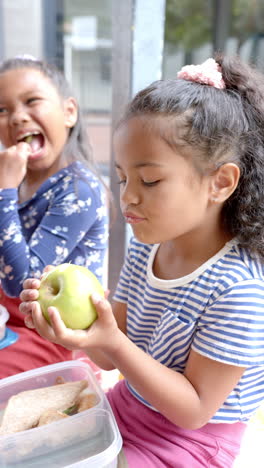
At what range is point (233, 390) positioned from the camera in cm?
89

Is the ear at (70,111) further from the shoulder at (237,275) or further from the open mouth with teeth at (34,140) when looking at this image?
the shoulder at (237,275)

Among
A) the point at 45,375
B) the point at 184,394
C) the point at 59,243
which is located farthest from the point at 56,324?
the point at 59,243

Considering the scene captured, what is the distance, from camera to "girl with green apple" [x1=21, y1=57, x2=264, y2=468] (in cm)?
81

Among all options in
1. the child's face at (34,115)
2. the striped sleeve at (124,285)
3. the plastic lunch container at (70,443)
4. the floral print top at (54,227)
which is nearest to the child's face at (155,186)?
the striped sleeve at (124,285)

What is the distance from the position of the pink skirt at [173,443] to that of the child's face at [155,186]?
36 cm

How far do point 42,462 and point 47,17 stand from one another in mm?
4328

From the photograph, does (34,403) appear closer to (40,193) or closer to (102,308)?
(102,308)

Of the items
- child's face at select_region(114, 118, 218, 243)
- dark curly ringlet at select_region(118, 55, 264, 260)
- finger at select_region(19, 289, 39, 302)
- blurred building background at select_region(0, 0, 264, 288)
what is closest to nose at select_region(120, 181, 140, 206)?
child's face at select_region(114, 118, 218, 243)

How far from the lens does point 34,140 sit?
4.85 ft

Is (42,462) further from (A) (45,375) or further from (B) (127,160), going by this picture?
(B) (127,160)

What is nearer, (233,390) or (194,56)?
(233,390)

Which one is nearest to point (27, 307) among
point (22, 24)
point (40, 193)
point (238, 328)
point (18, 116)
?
point (238, 328)

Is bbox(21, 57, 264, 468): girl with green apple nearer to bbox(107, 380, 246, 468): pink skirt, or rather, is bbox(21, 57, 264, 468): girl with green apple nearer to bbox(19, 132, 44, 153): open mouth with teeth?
bbox(107, 380, 246, 468): pink skirt

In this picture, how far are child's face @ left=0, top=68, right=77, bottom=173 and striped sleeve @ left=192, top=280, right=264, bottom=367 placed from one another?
0.85m
